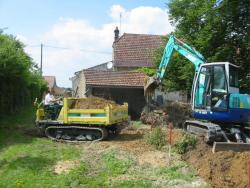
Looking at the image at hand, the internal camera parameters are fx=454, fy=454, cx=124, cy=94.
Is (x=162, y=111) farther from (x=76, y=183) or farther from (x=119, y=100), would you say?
(x=76, y=183)

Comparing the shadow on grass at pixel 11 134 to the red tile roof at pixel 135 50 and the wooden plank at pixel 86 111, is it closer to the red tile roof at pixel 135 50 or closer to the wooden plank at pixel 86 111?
the wooden plank at pixel 86 111

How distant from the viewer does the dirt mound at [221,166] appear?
398 inches

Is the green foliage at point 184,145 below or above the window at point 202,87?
below

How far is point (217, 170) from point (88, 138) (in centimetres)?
637

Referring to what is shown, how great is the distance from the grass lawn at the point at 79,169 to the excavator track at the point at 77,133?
35.5 inches

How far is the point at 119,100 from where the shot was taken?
28.0 metres

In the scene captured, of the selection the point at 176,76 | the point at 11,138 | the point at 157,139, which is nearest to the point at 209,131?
the point at 157,139

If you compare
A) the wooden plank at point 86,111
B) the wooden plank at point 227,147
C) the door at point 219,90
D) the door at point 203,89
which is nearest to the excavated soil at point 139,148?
the wooden plank at point 86,111

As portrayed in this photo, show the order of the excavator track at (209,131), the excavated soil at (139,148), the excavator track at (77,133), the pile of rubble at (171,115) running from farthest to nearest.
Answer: the pile of rubble at (171,115)
the excavator track at (77,133)
the excavator track at (209,131)
the excavated soil at (139,148)

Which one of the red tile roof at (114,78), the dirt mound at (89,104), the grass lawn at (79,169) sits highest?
the red tile roof at (114,78)

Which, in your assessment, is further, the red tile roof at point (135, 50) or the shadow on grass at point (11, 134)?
the red tile roof at point (135, 50)

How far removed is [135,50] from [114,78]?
40.0 feet

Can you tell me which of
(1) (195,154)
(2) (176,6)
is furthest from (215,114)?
(2) (176,6)

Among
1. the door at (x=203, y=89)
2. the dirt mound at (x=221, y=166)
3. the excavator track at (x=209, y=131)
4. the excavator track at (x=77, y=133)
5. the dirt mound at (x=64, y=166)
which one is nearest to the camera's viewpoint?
the dirt mound at (x=221, y=166)
